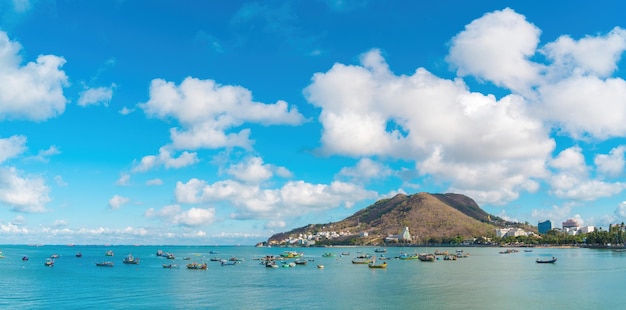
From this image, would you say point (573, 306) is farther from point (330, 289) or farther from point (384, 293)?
point (330, 289)

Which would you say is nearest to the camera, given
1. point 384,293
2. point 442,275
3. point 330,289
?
point 384,293

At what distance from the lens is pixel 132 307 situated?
6969cm

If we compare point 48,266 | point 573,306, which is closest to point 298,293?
point 573,306

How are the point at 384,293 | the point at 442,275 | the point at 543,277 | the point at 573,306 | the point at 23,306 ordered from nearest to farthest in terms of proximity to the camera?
1. the point at 573,306
2. the point at 23,306
3. the point at 384,293
4. the point at 543,277
5. the point at 442,275

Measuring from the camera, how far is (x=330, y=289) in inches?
3460

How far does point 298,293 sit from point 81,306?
3227cm

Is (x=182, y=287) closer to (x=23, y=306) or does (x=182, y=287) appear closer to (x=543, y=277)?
(x=23, y=306)

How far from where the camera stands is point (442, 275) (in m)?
112

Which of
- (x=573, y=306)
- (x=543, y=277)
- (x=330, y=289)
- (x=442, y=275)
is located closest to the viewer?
(x=573, y=306)

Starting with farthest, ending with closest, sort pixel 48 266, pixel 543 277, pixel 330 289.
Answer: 1. pixel 48 266
2. pixel 543 277
3. pixel 330 289

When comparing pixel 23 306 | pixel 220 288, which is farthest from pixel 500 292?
pixel 23 306

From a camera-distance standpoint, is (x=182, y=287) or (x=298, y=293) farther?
(x=182, y=287)

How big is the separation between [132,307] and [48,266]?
343 feet

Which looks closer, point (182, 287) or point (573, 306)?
point (573, 306)
